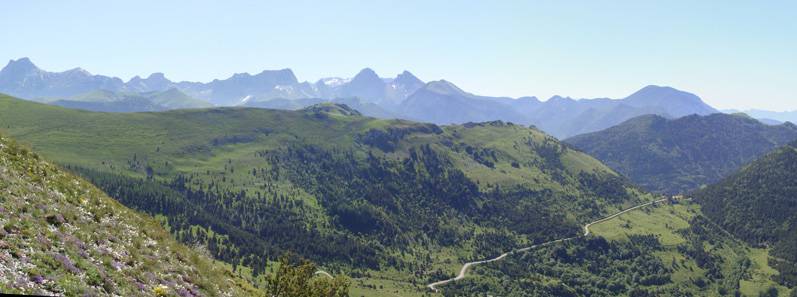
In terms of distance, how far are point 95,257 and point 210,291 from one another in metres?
11.8

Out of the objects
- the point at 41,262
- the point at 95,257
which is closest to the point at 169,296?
the point at 95,257

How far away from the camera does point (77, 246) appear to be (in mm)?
37938

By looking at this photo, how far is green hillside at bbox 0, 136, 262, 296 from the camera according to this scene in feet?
99.9

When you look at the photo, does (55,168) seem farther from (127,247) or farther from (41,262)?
(41,262)

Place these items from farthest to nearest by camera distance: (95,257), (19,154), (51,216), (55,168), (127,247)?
(55,168) → (19,154) → (127,247) → (51,216) → (95,257)

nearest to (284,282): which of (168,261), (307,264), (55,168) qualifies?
(307,264)

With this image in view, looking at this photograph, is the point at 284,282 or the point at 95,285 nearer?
the point at 95,285

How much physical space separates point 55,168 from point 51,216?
18078 mm

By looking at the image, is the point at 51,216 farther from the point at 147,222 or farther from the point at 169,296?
the point at 147,222

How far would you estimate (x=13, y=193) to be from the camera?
4062 centimetres

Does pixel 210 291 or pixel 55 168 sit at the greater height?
pixel 55 168

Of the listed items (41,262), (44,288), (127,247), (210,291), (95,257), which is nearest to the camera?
(44,288)

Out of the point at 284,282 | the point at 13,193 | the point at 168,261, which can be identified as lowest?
the point at 284,282

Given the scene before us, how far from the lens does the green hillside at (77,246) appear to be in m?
30.4
